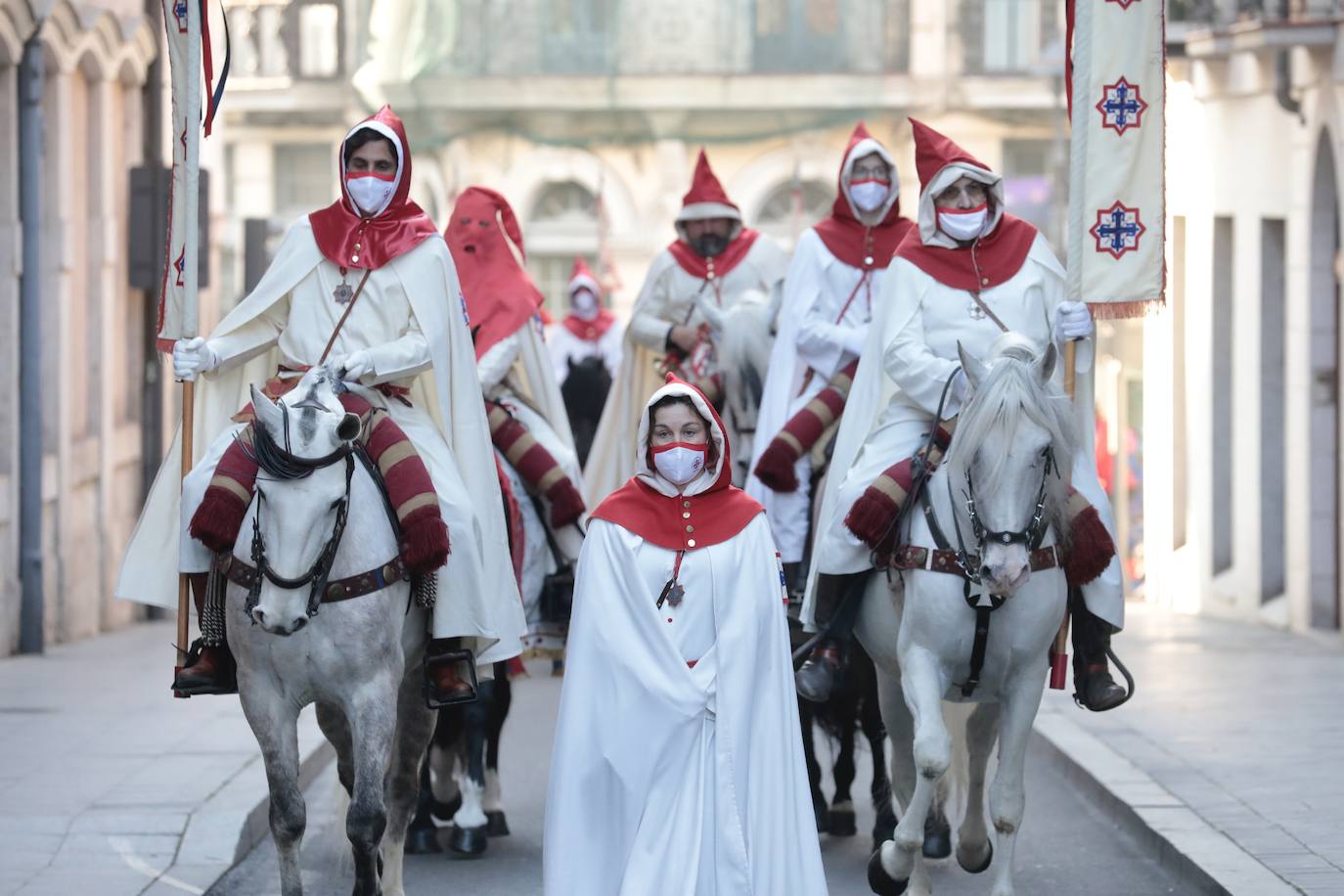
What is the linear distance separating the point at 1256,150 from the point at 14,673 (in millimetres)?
10698

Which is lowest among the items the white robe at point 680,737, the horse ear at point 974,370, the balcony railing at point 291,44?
the white robe at point 680,737

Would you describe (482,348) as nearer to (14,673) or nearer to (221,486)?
(221,486)

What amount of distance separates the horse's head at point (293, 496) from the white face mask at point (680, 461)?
103 cm

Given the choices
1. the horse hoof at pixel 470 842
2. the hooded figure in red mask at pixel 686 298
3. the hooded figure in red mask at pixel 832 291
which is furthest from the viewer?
the hooded figure in red mask at pixel 686 298

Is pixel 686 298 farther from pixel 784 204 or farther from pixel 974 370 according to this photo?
pixel 784 204

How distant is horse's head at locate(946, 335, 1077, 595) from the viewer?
8039mm

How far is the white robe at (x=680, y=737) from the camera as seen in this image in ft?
24.5

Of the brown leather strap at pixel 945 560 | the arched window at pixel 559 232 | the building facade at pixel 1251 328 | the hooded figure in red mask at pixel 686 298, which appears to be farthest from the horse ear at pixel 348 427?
the arched window at pixel 559 232

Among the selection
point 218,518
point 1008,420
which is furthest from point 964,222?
point 218,518

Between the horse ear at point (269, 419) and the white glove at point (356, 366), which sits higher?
the white glove at point (356, 366)

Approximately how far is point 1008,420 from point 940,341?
138cm

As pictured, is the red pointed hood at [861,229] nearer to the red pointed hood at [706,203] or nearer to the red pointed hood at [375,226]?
the red pointed hood at [706,203]

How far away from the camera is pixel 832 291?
11438 mm

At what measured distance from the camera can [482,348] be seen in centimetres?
1132
